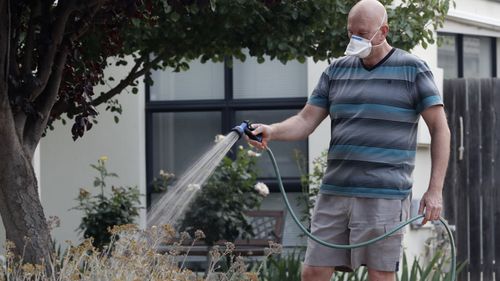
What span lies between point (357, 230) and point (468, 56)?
21.6ft

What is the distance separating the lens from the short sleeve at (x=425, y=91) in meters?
5.47

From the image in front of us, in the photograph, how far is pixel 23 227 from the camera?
19.9ft

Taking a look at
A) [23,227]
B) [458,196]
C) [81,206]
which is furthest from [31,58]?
[458,196]

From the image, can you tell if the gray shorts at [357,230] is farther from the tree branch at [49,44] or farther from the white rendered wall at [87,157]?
the white rendered wall at [87,157]

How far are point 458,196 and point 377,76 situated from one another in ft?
17.2

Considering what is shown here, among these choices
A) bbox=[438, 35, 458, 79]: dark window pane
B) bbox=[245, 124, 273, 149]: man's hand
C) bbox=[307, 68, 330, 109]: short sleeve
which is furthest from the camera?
bbox=[438, 35, 458, 79]: dark window pane

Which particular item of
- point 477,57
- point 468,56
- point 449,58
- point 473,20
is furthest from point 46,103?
point 477,57

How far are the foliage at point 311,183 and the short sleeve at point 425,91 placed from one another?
3.95 meters

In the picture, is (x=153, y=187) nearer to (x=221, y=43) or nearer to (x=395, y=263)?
(x=221, y=43)

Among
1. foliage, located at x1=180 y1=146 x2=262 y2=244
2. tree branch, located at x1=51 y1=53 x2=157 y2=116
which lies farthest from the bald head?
foliage, located at x1=180 y1=146 x2=262 y2=244

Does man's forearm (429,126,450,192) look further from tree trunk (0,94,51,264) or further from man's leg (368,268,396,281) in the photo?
tree trunk (0,94,51,264)

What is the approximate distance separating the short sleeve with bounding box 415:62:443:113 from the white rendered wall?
5158mm

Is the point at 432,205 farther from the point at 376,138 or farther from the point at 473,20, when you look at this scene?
the point at 473,20

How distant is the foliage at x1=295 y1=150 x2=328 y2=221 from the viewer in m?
9.56
